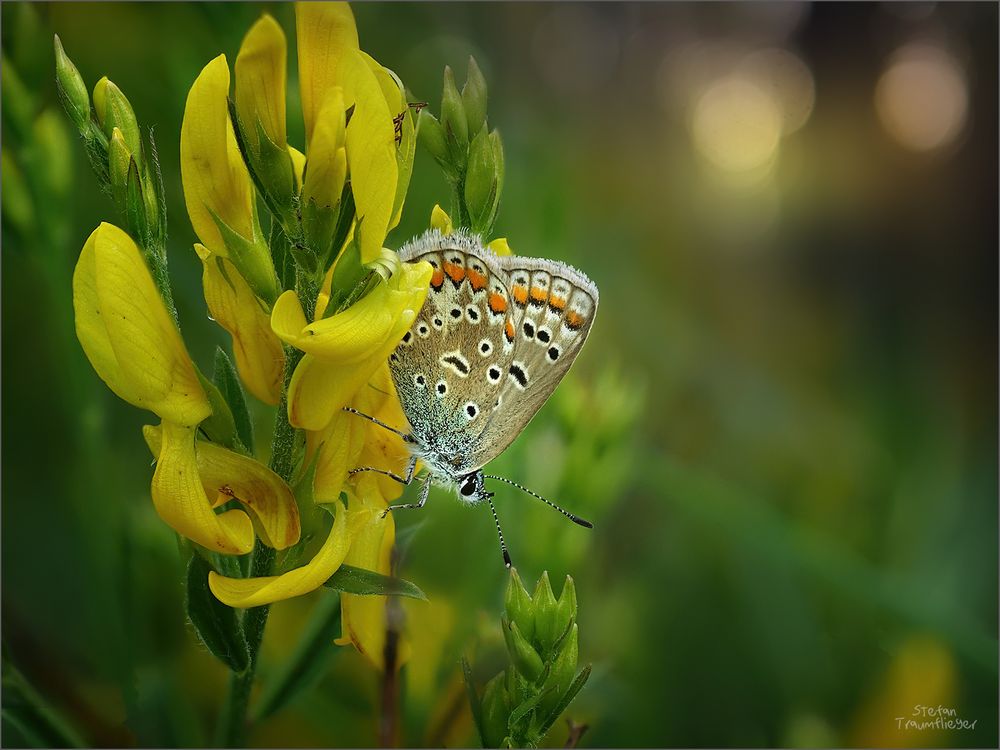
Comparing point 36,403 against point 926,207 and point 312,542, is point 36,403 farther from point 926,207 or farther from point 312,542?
point 926,207

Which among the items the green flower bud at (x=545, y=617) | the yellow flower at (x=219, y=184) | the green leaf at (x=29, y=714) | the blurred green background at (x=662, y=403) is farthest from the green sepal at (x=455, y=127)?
the green leaf at (x=29, y=714)

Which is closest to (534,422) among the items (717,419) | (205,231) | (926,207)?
(205,231)

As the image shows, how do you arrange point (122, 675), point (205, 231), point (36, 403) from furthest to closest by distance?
point (36, 403), point (122, 675), point (205, 231)

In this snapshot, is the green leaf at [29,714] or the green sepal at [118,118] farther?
the green leaf at [29,714]

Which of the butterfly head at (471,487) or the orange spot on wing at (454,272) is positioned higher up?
the orange spot on wing at (454,272)

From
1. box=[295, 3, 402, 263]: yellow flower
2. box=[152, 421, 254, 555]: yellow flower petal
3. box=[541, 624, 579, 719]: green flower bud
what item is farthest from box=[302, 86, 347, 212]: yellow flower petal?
box=[541, 624, 579, 719]: green flower bud

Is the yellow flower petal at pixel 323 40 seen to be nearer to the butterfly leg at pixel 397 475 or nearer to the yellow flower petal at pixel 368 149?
the yellow flower petal at pixel 368 149

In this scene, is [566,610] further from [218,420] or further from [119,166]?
[119,166]

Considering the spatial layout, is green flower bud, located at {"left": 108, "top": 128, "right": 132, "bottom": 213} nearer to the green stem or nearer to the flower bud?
the green stem
